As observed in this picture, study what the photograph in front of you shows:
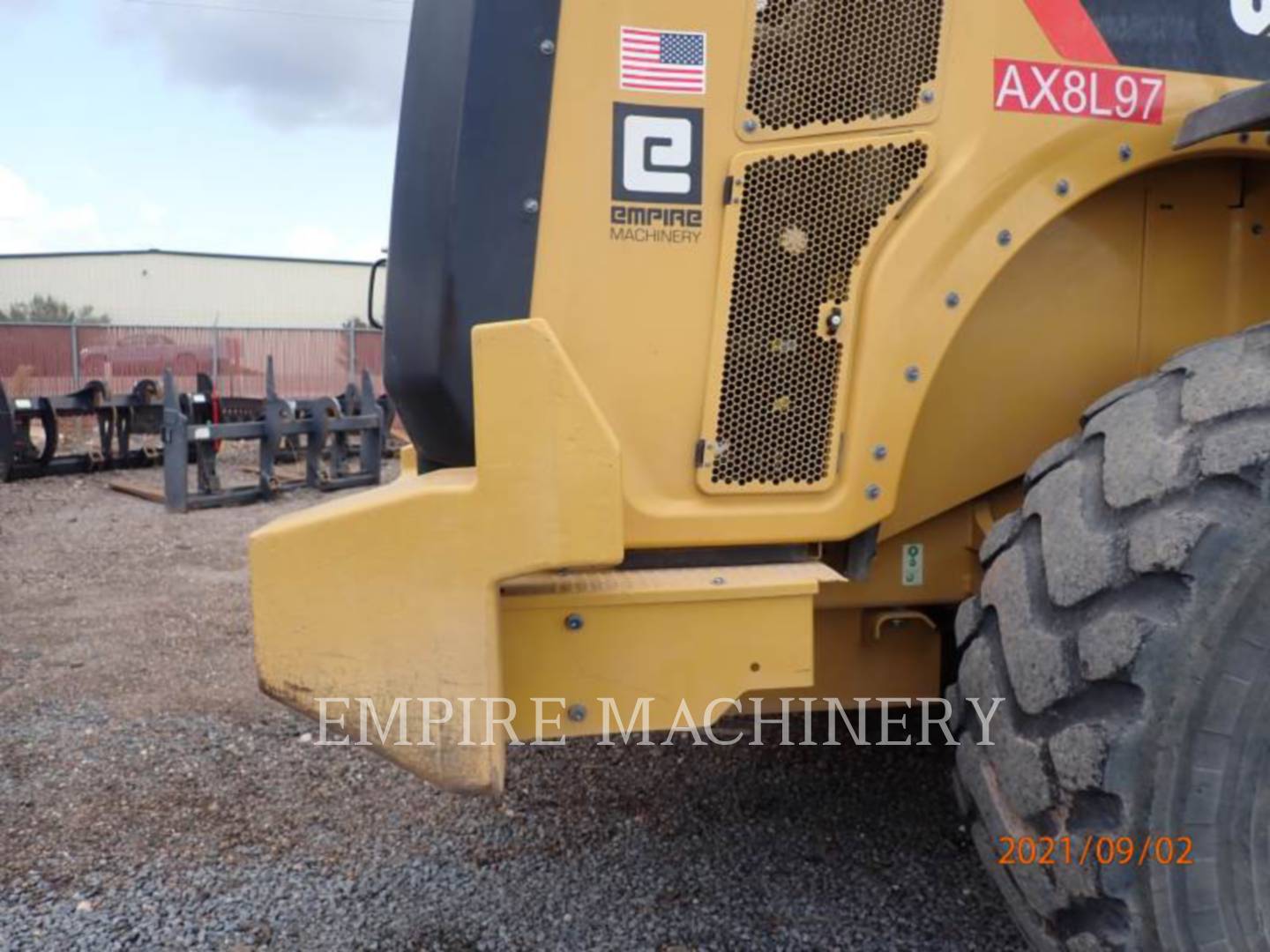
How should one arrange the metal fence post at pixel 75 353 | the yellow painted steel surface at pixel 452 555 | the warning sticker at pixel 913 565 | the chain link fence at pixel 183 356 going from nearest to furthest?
the yellow painted steel surface at pixel 452 555
the warning sticker at pixel 913 565
the metal fence post at pixel 75 353
the chain link fence at pixel 183 356

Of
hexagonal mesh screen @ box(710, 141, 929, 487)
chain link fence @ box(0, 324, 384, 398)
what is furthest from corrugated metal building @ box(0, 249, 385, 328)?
hexagonal mesh screen @ box(710, 141, 929, 487)

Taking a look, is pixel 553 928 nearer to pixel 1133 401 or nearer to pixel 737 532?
pixel 737 532

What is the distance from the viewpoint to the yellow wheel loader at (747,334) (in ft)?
6.47

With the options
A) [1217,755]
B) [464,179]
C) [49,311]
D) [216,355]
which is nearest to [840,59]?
[464,179]

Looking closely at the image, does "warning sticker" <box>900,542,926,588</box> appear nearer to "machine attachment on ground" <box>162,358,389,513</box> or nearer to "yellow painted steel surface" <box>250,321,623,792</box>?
"yellow painted steel surface" <box>250,321,623,792</box>

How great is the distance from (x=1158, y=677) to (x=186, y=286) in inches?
1970

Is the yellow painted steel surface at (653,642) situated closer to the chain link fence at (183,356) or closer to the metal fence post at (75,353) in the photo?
the chain link fence at (183,356)

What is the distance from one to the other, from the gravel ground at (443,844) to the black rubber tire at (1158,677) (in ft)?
3.07

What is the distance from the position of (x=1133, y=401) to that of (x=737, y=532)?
0.81 meters

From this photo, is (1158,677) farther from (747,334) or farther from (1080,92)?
(1080,92)

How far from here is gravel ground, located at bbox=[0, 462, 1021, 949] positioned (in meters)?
2.69

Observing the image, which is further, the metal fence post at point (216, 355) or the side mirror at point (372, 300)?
the metal fence post at point (216, 355)

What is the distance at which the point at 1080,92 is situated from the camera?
2.21 meters

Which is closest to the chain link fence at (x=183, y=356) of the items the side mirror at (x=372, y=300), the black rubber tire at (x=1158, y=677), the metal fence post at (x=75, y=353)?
the metal fence post at (x=75, y=353)
